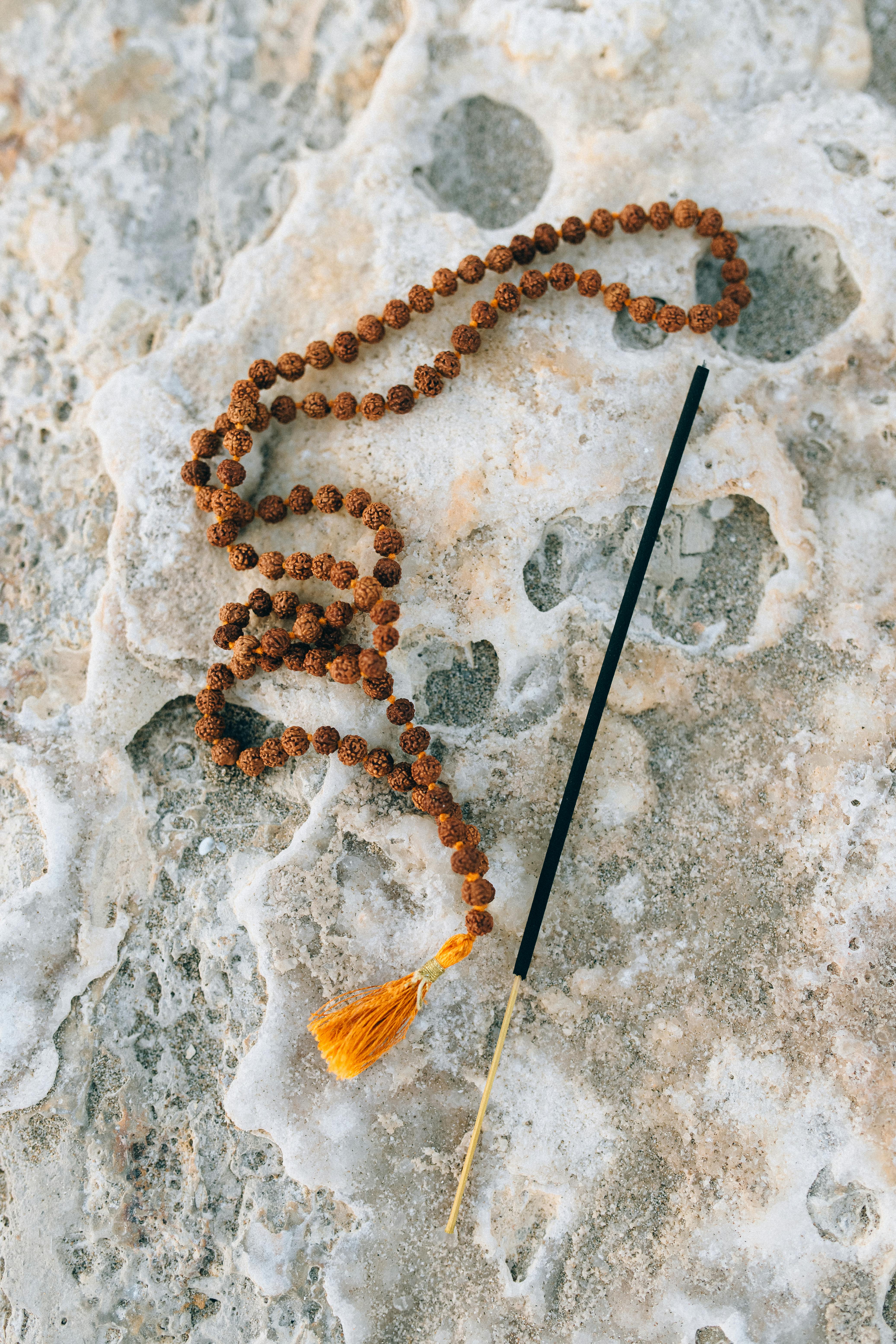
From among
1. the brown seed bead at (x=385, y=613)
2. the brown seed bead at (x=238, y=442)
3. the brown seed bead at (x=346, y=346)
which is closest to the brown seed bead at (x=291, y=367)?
the brown seed bead at (x=346, y=346)

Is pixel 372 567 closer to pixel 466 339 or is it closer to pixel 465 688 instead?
pixel 465 688

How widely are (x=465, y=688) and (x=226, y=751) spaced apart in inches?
28.8

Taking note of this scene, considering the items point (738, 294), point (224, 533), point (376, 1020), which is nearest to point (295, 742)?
point (224, 533)

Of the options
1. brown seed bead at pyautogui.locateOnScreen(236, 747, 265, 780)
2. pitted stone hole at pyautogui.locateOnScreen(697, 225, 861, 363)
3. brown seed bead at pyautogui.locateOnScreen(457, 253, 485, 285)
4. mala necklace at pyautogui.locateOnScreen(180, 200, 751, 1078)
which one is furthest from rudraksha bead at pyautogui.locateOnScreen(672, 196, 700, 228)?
brown seed bead at pyautogui.locateOnScreen(236, 747, 265, 780)

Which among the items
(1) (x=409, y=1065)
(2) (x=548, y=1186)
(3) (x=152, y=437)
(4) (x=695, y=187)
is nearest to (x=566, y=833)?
(1) (x=409, y=1065)

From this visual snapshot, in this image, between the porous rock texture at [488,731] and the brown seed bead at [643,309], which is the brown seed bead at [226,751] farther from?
the brown seed bead at [643,309]

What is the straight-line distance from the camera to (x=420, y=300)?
112 inches

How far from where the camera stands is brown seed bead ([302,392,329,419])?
2838mm

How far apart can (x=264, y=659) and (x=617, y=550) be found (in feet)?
3.63

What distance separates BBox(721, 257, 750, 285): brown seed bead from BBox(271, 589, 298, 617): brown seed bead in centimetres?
167

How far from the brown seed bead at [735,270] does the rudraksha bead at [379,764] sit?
5.96 ft

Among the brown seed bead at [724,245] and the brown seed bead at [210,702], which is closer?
the brown seed bead at [210,702]

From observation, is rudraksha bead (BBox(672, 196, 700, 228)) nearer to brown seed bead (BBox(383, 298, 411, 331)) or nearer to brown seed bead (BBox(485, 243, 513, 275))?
brown seed bead (BBox(485, 243, 513, 275))

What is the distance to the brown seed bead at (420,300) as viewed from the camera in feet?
9.36
